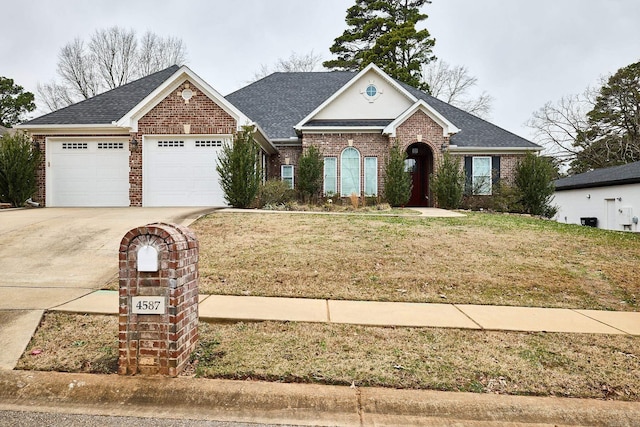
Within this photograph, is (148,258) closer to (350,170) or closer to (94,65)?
(350,170)

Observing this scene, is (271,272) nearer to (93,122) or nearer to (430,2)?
(93,122)

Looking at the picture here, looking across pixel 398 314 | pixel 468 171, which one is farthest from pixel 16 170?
pixel 468 171

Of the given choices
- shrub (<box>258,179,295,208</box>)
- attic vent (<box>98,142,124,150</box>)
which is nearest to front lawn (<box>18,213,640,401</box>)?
shrub (<box>258,179,295,208</box>)

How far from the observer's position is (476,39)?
29.6 meters

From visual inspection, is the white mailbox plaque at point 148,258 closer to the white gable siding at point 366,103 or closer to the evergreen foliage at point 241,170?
the evergreen foliage at point 241,170

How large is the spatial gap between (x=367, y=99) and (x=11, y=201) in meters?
14.7

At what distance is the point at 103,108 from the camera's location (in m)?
15.8

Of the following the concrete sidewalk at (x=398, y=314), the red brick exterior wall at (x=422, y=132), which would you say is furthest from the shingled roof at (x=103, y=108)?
the concrete sidewalk at (x=398, y=314)

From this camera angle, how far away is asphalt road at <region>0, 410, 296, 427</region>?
2705 millimetres

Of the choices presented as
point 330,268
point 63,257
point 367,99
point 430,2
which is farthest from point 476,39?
point 63,257

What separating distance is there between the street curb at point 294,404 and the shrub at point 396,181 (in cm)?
1316

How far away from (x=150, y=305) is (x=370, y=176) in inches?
587

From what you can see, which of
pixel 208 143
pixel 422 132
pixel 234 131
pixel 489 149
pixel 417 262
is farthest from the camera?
pixel 489 149

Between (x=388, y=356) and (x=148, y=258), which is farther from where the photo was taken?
(x=388, y=356)
